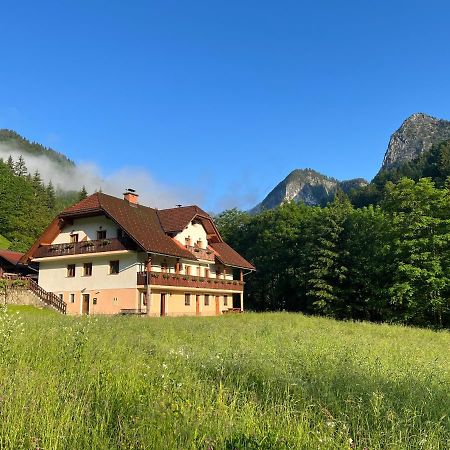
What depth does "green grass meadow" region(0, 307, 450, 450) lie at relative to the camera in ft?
14.5

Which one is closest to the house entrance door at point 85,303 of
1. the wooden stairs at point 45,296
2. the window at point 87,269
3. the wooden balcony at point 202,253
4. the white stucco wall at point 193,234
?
the wooden stairs at point 45,296

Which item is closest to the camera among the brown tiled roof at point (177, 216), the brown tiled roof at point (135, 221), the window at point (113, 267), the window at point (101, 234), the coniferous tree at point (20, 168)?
the brown tiled roof at point (135, 221)

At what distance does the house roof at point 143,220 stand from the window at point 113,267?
338cm

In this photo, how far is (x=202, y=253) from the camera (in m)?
43.9

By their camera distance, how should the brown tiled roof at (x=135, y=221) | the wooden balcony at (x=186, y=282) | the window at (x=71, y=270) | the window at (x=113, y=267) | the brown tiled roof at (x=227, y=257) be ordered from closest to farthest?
the wooden balcony at (x=186, y=282), the brown tiled roof at (x=135, y=221), the window at (x=113, y=267), the window at (x=71, y=270), the brown tiled roof at (x=227, y=257)

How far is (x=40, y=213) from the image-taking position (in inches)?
3344

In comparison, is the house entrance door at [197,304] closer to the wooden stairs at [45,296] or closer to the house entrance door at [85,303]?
the house entrance door at [85,303]

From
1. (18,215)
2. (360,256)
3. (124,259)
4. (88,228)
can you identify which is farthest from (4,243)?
(360,256)

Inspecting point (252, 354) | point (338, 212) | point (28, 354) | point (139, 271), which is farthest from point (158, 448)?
point (338, 212)

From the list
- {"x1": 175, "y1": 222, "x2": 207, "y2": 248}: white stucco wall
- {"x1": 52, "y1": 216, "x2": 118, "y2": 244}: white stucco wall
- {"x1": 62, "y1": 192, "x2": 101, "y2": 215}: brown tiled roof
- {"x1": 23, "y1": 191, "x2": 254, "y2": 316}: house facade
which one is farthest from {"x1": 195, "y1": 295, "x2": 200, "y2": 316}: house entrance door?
{"x1": 62, "y1": 192, "x2": 101, "y2": 215}: brown tiled roof

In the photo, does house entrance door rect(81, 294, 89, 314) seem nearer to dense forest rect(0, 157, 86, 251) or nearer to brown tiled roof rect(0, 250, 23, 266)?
brown tiled roof rect(0, 250, 23, 266)

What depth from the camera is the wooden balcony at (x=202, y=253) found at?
4269cm

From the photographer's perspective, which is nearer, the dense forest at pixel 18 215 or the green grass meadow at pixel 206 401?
the green grass meadow at pixel 206 401

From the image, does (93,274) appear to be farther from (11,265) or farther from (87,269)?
(11,265)
